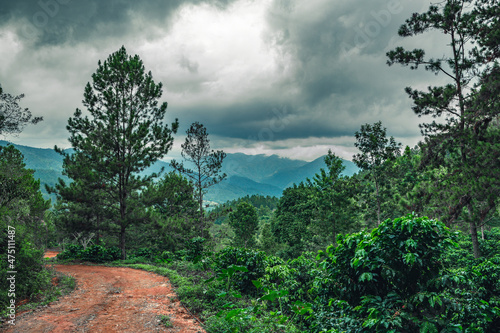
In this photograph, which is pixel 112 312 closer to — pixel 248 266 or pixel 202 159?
pixel 248 266

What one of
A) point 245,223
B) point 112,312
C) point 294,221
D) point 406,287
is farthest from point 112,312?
point 245,223

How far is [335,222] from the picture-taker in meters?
27.5

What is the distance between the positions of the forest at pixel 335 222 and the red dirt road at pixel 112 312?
536mm

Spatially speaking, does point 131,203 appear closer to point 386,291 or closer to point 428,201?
point 386,291

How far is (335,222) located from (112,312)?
25.2 meters

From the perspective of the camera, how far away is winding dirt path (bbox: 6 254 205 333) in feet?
17.3

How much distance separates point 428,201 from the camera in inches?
521

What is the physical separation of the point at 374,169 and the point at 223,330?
63.0 ft

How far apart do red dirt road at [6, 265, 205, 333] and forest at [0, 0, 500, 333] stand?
1.76 feet

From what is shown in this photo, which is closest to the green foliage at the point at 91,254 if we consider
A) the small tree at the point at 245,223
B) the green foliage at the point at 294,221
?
the green foliage at the point at 294,221

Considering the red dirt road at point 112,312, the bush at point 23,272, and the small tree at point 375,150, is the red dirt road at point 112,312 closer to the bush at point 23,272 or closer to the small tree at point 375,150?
the bush at point 23,272

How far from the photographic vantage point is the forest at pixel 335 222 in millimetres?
3744

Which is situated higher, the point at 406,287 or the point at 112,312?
the point at 406,287

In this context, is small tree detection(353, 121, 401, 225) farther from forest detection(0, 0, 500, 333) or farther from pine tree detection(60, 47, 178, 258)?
pine tree detection(60, 47, 178, 258)
